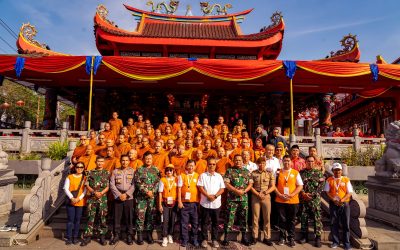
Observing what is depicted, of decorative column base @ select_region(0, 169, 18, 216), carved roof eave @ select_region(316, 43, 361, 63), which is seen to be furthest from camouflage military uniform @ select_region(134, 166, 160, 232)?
carved roof eave @ select_region(316, 43, 361, 63)

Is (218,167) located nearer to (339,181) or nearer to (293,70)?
(339,181)

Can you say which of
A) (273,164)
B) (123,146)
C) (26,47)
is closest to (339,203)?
(273,164)

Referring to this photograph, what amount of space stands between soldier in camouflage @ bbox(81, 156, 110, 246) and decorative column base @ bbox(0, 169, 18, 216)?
2392mm

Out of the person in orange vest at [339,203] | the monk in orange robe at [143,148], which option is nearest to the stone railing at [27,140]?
the monk in orange robe at [143,148]

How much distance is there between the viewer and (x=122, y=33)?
13.0m

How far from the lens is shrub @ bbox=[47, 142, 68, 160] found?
7.98 m

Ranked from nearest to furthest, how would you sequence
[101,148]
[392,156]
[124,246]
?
[124,246] < [392,156] < [101,148]

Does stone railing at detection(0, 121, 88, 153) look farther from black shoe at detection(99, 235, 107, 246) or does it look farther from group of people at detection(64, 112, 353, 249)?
black shoe at detection(99, 235, 107, 246)

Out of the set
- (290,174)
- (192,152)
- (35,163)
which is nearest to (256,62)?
(192,152)

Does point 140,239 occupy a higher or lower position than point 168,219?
lower

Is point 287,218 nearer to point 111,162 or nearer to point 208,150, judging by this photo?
A: point 208,150

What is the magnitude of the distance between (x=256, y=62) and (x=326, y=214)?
5223mm

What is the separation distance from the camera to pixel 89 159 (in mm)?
5168

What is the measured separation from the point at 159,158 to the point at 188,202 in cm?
129
